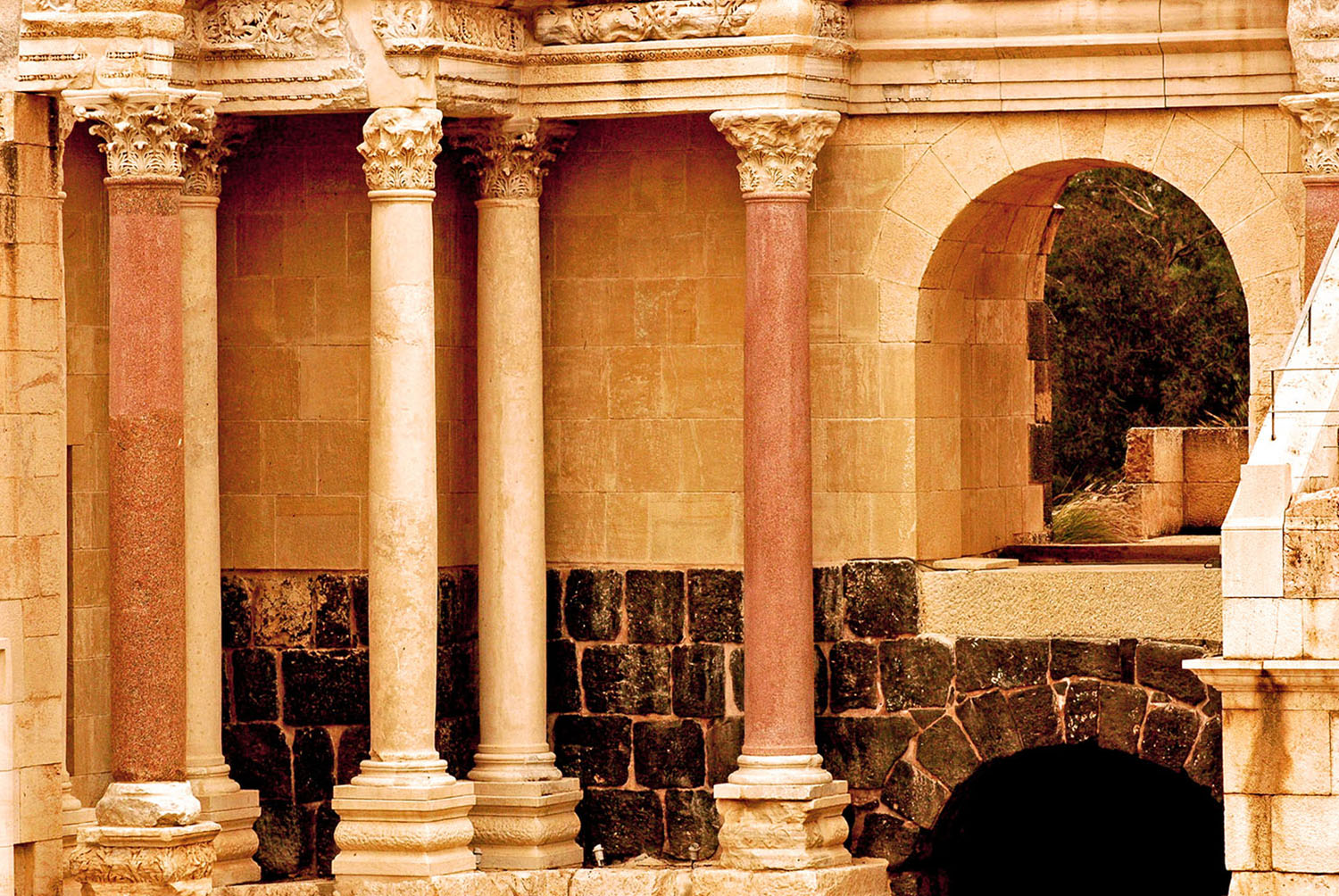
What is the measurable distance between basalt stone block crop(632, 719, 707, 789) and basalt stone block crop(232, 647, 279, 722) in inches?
89.8

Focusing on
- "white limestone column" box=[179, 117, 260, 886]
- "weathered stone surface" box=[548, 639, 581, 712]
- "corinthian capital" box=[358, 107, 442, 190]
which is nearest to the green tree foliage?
"weathered stone surface" box=[548, 639, 581, 712]

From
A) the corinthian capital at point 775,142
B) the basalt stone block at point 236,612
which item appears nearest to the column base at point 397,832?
the basalt stone block at point 236,612

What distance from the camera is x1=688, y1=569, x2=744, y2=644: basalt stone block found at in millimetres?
23078

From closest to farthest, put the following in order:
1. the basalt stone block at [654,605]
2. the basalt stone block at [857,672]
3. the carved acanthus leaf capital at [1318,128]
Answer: the carved acanthus leaf capital at [1318,128] < the basalt stone block at [857,672] < the basalt stone block at [654,605]

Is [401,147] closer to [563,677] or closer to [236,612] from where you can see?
[236,612]

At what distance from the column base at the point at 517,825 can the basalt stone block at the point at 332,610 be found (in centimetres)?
132

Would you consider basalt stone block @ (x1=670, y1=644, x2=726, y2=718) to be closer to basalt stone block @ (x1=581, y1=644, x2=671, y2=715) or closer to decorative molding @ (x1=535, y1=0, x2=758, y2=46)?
basalt stone block @ (x1=581, y1=644, x2=671, y2=715)

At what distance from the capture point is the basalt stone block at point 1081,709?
73.9 ft

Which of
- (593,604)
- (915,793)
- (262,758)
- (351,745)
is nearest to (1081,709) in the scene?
(915,793)

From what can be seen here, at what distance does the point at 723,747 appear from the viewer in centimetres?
2317

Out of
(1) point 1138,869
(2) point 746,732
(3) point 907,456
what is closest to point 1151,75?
(3) point 907,456

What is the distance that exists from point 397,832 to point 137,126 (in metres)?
4.31

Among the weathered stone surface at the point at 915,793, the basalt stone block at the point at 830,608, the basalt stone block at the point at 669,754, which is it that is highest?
the basalt stone block at the point at 830,608

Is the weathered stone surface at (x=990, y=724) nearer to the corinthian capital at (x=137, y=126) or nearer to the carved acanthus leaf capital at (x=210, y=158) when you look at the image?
the carved acanthus leaf capital at (x=210, y=158)
